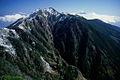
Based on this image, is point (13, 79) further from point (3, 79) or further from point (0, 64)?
point (0, 64)

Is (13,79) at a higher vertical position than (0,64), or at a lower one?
higher

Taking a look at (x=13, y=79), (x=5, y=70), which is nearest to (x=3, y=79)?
(x=13, y=79)

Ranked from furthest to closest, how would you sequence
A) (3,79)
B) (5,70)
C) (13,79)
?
(5,70) → (13,79) → (3,79)

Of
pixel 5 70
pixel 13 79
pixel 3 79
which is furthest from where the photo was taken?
pixel 5 70

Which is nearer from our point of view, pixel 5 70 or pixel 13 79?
pixel 13 79

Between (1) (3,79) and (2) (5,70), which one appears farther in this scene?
(2) (5,70)

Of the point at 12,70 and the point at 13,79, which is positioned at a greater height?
the point at 13,79

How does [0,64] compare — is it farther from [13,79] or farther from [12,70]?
[13,79]

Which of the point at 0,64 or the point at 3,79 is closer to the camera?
the point at 3,79
